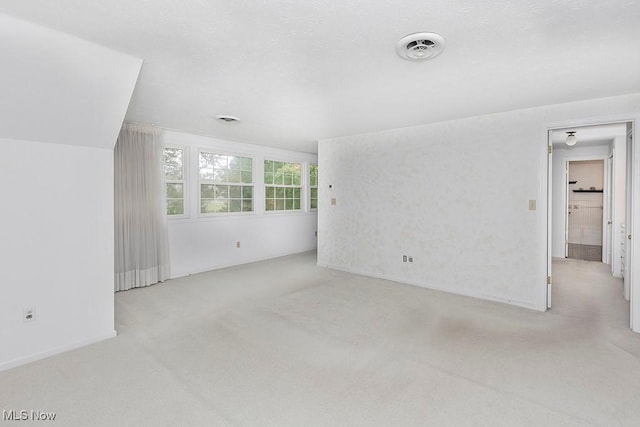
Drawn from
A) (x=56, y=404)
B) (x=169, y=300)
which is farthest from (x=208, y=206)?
(x=56, y=404)

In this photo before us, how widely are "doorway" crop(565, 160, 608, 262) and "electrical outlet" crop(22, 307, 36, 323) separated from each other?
9869 mm

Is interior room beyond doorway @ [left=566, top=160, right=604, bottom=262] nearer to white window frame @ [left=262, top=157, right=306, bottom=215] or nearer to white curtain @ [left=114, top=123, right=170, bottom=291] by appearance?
white window frame @ [left=262, top=157, right=306, bottom=215]

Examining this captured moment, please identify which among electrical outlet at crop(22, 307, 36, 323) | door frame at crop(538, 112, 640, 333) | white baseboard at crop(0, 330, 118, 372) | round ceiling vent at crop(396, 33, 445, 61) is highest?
round ceiling vent at crop(396, 33, 445, 61)

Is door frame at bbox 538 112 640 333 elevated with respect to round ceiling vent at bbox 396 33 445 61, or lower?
lower

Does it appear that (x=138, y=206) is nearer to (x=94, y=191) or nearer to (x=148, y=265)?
(x=148, y=265)

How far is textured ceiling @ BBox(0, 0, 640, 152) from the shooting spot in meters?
1.73

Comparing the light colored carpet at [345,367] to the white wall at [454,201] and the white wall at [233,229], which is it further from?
the white wall at [233,229]

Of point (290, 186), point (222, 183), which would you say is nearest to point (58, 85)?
point (222, 183)

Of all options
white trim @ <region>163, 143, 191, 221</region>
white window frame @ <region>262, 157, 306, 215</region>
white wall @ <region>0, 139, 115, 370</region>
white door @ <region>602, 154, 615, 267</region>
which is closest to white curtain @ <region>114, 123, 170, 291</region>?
white trim @ <region>163, 143, 191, 221</region>

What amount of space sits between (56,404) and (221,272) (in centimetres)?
336

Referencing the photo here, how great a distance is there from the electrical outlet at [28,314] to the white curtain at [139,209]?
1767 mm

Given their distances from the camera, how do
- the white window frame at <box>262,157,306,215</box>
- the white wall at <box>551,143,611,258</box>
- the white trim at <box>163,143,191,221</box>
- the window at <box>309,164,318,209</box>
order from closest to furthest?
1. the white trim at <box>163,143,191,221</box>
2. the white window frame at <box>262,157,306,215</box>
3. the white wall at <box>551,143,611,258</box>
4. the window at <box>309,164,318,209</box>

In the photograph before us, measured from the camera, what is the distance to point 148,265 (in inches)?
178
